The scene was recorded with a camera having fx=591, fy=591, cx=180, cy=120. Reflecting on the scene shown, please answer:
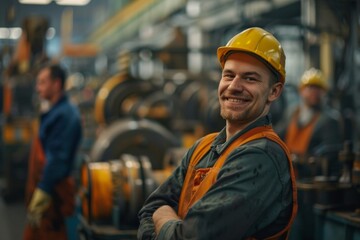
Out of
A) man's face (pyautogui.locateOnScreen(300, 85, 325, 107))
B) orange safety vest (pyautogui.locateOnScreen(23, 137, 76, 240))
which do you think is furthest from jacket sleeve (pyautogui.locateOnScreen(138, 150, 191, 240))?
man's face (pyautogui.locateOnScreen(300, 85, 325, 107))

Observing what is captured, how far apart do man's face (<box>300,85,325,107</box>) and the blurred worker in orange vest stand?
2471 millimetres

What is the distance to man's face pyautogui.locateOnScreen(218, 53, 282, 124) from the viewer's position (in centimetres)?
219

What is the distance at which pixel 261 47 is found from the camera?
2199 mm

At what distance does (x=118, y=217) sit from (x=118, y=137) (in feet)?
4.82

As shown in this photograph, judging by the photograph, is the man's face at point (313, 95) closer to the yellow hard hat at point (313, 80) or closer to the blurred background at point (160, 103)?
the yellow hard hat at point (313, 80)

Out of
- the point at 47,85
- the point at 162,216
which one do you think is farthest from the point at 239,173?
the point at 47,85

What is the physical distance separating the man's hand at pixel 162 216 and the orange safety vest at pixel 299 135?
10.9 feet

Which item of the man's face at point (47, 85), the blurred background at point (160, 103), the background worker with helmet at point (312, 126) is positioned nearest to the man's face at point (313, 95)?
the background worker with helmet at point (312, 126)

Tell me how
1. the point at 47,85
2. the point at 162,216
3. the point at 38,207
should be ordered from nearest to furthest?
the point at 162,216 < the point at 38,207 < the point at 47,85

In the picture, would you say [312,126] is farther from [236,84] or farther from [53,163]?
[236,84]

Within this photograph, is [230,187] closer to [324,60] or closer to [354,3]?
[354,3]

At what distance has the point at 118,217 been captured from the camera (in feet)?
13.2

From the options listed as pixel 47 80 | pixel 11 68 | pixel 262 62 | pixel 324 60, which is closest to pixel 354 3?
pixel 47 80

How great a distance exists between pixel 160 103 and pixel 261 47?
5.68m
